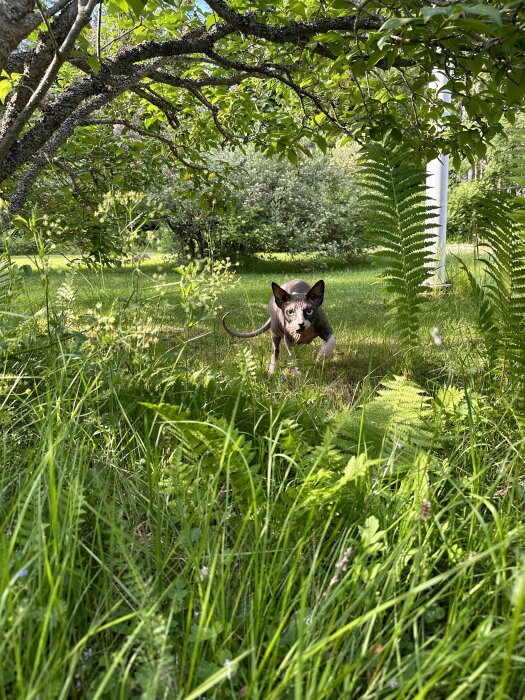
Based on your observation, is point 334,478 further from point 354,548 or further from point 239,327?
point 239,327

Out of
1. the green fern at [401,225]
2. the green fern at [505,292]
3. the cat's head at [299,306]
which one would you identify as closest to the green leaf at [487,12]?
the green fern at [505,292]

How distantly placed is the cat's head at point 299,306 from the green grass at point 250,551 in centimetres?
87

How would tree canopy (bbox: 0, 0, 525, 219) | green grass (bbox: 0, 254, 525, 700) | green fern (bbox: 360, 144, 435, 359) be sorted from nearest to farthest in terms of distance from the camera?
green grass (bbox: 0, 254, 525, 700)
tree canopy (bbox: 0, 0, 525, 219)
green fern (bbox: 360, 144, 435, 359)


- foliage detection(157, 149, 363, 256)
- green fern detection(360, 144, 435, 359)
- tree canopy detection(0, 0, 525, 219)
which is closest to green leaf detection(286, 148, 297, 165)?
tree canopy detection(0, 0, 525, 219)

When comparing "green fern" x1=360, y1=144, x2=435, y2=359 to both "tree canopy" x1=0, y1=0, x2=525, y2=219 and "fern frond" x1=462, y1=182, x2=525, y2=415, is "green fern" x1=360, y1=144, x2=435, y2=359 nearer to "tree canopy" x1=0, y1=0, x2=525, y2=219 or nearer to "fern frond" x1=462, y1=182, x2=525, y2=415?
"tree canopy" x1=0, y1=0, x2=525, y2=219

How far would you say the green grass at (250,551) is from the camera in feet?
2.95

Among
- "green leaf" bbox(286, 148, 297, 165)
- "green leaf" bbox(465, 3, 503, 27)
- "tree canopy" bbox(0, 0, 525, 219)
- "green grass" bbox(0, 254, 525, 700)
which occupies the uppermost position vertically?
"tree canopy" bbox(0, 0, 525, 219)

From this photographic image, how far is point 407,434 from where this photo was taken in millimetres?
1791

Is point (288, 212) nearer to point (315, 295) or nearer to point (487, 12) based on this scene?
point (315, 295)

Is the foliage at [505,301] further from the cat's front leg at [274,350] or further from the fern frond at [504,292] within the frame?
the cat's front leg at [274,350]

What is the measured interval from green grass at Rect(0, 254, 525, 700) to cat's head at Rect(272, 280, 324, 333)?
0.87m

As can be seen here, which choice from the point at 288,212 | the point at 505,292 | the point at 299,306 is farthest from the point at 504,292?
the point at 288,212

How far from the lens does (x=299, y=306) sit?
11.3 ft

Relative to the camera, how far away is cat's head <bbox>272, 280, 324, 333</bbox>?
341 centimetres
